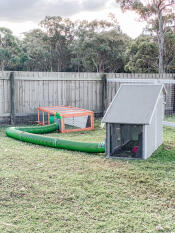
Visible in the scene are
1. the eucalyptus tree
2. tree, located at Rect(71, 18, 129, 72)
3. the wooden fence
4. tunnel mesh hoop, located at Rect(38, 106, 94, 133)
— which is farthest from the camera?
the eucalyptus tree

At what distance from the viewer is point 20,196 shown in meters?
3.11

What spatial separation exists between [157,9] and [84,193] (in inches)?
591

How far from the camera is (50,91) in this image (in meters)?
8.61

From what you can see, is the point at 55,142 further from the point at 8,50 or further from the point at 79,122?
the point at 8,50

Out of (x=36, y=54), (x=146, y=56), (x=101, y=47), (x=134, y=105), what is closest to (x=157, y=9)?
(x=146, y=56)

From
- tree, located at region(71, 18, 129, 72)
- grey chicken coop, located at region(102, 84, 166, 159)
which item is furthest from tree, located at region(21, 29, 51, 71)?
grey chicken coop, located at region(102, 84, 166, 159)

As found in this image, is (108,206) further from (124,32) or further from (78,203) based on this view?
(124,32)

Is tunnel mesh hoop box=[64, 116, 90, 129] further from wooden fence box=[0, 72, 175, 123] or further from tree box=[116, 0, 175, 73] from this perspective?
tree box=[116, 0, 175, 73]

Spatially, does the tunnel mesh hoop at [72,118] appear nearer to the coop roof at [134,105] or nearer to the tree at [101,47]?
the coop roof at [134,105]

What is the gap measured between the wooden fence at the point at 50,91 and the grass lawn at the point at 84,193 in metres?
3.28

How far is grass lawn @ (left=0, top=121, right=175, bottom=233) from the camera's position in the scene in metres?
2.51

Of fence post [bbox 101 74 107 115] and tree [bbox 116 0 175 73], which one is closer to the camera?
fence post [bbox 101 74 107 115]

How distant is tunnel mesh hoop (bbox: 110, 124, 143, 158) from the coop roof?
0.16 m

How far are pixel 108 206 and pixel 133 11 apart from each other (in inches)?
648
